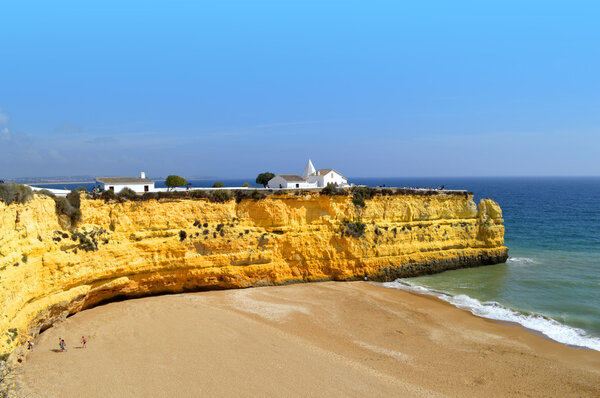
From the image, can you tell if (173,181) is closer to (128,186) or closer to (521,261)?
(128,186)

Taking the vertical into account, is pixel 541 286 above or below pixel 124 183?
below

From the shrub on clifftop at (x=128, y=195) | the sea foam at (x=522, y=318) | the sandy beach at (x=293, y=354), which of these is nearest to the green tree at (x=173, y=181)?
the shrub on clifftop at (x=128, y=195)

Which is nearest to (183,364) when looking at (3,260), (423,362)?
(3,260)

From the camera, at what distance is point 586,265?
28.7 m

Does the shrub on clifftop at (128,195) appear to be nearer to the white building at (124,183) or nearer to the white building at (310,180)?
the white building at (124,183)

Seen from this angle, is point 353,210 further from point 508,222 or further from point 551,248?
point 508,222

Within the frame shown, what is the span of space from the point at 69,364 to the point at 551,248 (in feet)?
133

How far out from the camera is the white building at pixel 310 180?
1268 inches

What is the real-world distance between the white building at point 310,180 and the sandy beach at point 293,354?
43.3ft

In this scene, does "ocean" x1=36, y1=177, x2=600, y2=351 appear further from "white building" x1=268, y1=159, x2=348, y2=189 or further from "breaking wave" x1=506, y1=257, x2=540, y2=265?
"white building" x1=268, y1=159, x2=348, y2=189

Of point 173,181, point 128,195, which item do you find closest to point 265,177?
point 173,181

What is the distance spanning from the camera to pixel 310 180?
3553 cm

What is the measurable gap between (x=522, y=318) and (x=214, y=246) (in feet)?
61.4

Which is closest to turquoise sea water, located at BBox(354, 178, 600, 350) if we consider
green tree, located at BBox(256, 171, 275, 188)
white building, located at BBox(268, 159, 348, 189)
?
white building, located at BBox(268, 159, 348, 189)
